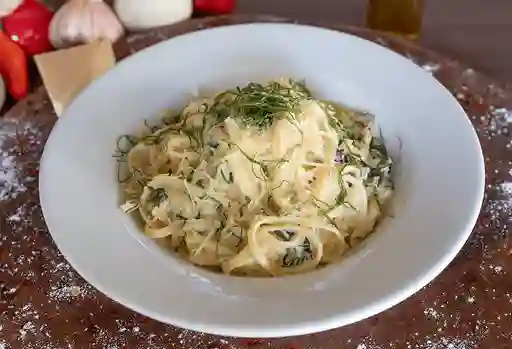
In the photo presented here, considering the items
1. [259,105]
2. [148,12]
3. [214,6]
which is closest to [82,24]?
[148,12]

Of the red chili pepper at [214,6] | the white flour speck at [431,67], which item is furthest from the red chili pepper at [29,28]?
the white flour speck at [431,67]

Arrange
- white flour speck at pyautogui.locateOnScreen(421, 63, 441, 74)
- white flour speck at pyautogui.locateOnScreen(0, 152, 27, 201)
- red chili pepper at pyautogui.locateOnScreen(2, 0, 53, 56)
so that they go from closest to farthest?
white flour speck at pyautogui.locateOnScreen(0, 152, 27, 201), white flour speck at pyautogui.locateOnScreen(421, 63, 441, 74), red chili pepper at pyautogui.locateOnScreen(2, 0, 53, 56)

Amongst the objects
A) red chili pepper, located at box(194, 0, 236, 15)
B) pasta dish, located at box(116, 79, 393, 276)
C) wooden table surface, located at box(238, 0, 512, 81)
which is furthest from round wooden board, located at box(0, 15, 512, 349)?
red chili pepper, located at box(194, 0, 236, 15)

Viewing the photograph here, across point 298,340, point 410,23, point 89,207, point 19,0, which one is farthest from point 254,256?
point 19,0

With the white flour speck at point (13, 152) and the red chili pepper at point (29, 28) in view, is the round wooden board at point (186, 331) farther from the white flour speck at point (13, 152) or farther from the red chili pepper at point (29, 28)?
the red chili pepper at point (29, 28)

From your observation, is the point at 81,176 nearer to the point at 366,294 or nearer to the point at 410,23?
the point at 366,294

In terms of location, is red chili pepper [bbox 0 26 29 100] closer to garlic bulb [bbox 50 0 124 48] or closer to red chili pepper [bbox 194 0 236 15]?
garlic bulb [bbox 50 0 124 48]
